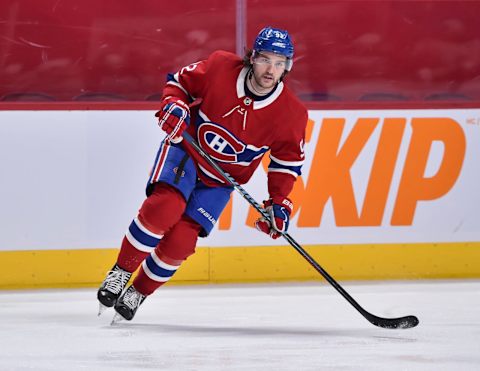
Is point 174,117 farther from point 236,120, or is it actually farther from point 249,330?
point 249,330

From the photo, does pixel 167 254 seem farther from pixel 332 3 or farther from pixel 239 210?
pixel 332 3

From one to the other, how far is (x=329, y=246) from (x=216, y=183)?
4.66 feet

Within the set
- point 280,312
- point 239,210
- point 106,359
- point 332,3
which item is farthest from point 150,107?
point 106,359

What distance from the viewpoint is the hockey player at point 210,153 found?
3672mm

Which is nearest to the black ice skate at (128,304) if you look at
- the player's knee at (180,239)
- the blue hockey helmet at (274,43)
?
the player's knee at (180,239)

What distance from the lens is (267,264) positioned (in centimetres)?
518

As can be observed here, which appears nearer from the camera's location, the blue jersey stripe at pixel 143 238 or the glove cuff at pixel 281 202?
the blue jersey stripe at pixel 143 238

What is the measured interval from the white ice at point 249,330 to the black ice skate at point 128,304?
0.04 metres

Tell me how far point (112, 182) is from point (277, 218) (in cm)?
142

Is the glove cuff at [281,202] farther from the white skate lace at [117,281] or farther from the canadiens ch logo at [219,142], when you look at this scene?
the white skate lace at [117,281]

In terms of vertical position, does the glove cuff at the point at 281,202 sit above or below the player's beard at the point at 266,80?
below

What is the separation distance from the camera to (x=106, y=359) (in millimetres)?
2973

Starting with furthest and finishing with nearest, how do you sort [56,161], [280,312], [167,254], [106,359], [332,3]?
1. [332,3]
2. [56,161]
3. [280,312]
4. [167,254]
5. [106,359]

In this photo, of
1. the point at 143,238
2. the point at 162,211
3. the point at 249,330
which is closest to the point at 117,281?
the point at 143,238
